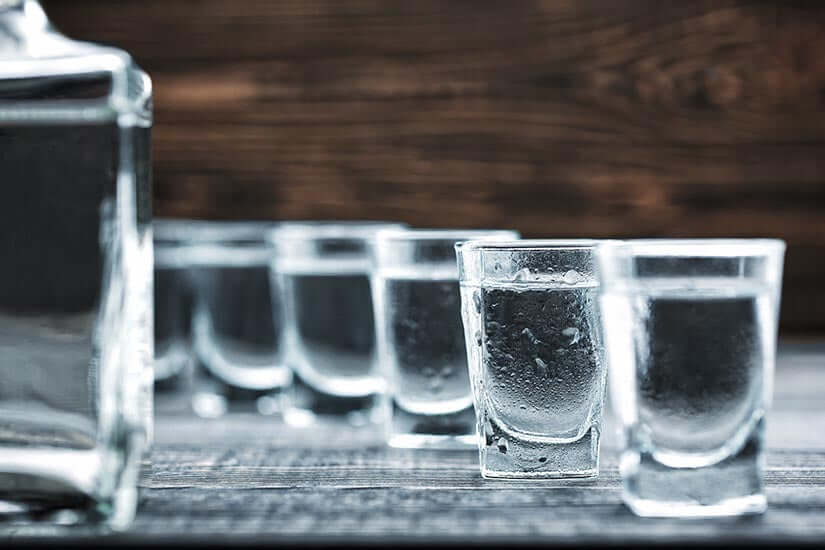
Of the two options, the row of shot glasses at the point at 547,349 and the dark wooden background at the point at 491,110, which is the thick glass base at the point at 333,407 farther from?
the dark wooden background at the point at 491,110


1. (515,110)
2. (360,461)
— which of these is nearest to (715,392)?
(360,461)

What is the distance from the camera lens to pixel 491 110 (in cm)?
140

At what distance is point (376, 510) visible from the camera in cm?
58

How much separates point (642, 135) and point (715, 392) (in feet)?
2.90

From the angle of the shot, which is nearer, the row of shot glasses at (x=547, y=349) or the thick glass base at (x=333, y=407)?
the row of shot glasses at (x=547, y=349)

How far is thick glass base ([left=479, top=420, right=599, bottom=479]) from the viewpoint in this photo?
2.15ft

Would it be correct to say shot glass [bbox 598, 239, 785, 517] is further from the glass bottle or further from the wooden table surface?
the glass bottle

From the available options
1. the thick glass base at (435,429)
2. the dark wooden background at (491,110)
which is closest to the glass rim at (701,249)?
the thick glass base at (435,429)

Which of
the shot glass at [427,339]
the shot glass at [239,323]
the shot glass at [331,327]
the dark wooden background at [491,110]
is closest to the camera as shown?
the shot glass at [427,339]

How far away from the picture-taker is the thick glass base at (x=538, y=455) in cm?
66

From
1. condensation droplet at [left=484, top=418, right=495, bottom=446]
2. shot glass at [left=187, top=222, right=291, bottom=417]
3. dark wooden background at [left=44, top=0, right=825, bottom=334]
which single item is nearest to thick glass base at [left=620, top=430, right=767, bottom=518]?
condensation droplet at [left=484, top=418, right=495, bottom=446]

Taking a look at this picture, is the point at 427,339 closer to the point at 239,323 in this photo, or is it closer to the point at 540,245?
the point at 540,245

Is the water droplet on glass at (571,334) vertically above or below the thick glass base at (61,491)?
above

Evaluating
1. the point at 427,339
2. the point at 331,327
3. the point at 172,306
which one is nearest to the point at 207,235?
the point at 172,306
